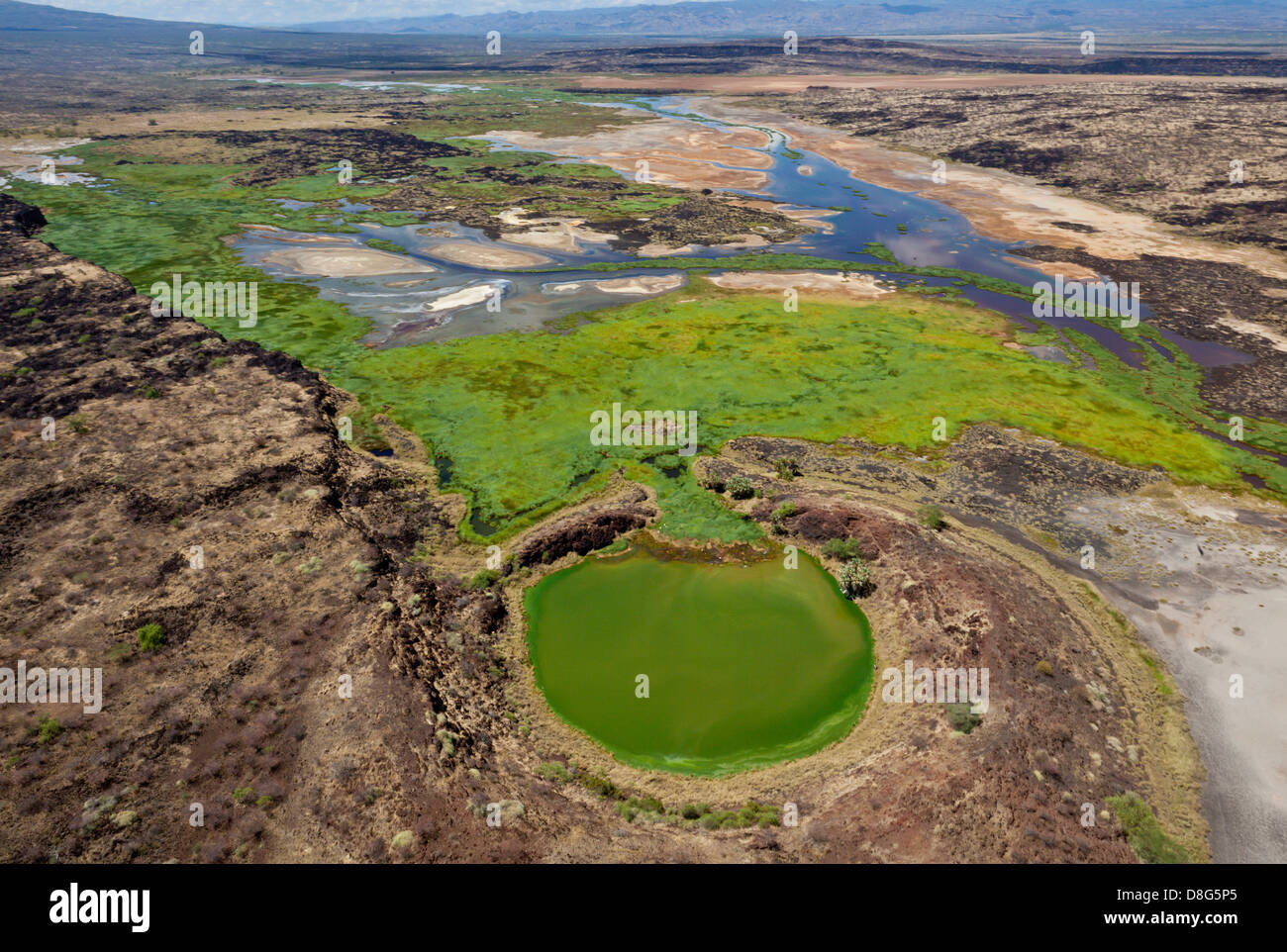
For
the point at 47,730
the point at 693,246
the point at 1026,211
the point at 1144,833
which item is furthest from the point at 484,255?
the point at 1026,211

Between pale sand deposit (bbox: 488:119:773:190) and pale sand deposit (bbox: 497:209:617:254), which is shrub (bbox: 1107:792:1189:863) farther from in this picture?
pale sand deposit (bbox: 488:119:773:190)

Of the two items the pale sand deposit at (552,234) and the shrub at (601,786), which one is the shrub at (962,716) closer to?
the shrub at (601,786)

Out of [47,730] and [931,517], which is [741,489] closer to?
[931,517]

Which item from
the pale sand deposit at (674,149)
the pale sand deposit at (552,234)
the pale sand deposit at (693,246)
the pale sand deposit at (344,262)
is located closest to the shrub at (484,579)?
the pale sand deposit at (344,262)

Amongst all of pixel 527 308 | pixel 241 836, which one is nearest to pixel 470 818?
pixel 241 836

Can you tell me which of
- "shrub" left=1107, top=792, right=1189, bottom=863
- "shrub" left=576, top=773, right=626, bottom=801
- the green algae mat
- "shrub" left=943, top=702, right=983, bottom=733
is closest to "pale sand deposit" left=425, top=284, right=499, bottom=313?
the green algae mat
